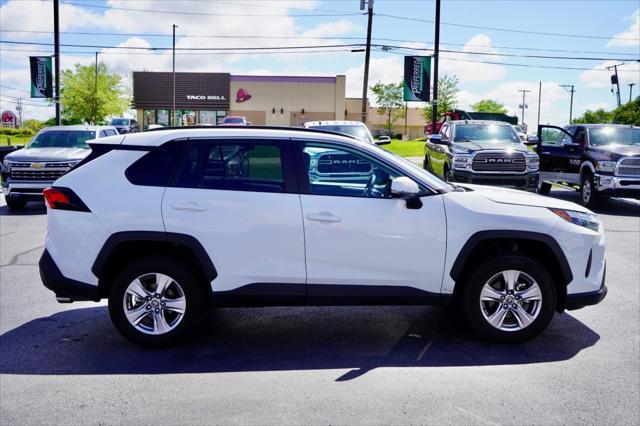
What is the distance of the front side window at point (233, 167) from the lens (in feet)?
17.8

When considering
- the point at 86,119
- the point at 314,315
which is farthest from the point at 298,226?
the point at 86,119

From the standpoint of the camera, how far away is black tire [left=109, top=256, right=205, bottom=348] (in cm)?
538

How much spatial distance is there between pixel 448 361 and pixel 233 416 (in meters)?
1.88

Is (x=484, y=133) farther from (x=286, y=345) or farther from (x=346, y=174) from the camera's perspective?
(x=286, y=345)

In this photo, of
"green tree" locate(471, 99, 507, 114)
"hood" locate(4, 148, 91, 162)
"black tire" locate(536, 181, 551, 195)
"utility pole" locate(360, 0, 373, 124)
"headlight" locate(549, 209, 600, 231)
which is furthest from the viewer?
"green tree" locate(471, 99, 507, 114)

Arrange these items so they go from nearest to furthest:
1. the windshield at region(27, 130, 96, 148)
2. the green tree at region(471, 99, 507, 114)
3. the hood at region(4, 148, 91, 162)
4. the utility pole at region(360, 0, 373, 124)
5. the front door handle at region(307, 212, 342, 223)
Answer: the front door handle at region(307, 212, 342, 223), the hood at region(4, 148, 91, 162), the windshield at region(27, 130, 96, 148), the utility pole at region(360, 0, 373, 124), the green tree at region(471, 99, 507, 114)

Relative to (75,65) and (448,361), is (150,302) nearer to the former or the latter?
(448,361)

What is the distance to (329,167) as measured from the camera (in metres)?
5.67

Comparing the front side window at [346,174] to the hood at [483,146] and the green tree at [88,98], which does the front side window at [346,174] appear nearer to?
the hood at [483,146]

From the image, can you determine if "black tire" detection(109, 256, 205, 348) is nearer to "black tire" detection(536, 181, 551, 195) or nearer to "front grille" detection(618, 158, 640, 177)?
"front grille" detection(618, 158, 640, 177)

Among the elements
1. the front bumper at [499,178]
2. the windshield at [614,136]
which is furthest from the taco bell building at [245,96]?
the front bumper at [499,178]

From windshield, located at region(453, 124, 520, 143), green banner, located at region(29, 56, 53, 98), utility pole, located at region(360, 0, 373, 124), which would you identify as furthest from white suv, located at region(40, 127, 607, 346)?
utility pole, located at region(360, 0, 373, 124)

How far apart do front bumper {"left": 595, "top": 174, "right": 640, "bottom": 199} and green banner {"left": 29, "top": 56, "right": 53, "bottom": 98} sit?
79.7 ft

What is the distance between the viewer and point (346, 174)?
18.5 feet
